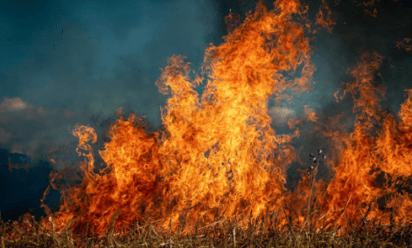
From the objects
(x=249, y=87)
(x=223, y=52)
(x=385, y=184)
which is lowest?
(x=385, y=184)

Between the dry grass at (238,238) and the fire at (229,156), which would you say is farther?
the fire at (229,156)

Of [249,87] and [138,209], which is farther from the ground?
[249,87]

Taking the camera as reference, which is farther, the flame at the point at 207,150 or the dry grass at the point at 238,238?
the flame at the point at 207,150

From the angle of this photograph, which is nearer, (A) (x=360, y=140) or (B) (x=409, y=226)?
(B) (x=409, y=226)

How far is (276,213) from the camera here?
12.7 feet

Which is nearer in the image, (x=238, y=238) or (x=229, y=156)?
(x=238, y=238)

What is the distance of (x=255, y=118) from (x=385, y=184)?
505cm

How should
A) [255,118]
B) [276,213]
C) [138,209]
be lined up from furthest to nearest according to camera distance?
[255,118] → [138,209] → [276,213]

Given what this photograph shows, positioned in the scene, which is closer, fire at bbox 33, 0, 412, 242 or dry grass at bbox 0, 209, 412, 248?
dry grass at bbox 0, 209, 412, 248

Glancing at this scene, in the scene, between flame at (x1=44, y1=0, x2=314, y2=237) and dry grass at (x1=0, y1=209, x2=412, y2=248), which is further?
flame at (x1=44, y1=0, x2=314, y2=237)

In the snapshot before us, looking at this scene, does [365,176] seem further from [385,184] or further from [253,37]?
[253,37]

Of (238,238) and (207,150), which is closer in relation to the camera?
(238,238)

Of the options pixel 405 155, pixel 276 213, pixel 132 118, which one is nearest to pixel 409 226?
pixel 276 213

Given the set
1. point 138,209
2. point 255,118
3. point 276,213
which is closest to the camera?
point 276,213
